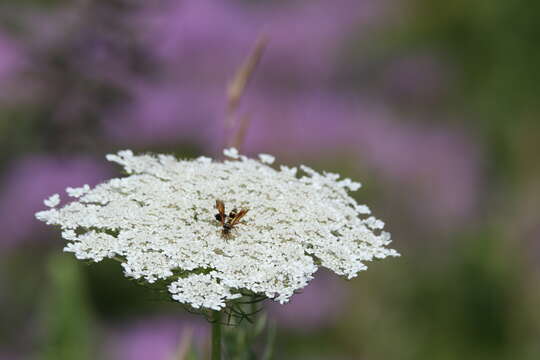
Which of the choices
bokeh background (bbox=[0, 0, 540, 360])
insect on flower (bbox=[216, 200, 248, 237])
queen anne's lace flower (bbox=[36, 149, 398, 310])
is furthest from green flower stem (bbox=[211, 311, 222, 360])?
bokeh background (bbox=[0, 0, 540, 360])

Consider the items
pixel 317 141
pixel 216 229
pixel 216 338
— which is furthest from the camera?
pixel 317 141

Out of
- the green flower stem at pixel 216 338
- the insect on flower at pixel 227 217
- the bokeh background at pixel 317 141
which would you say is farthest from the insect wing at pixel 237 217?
the bokeh background at pixel 317 141

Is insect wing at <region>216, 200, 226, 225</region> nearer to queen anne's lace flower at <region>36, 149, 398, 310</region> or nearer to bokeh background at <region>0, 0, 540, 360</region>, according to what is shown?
queen anne's lace flower at <region>36, 149, 398, 310</region>

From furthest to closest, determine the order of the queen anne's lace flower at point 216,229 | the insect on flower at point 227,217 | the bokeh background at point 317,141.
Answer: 1. the bokeh background at point 317,141
2. the insect on flower at point 227,217
3. the queen anne's lace flower at point 216,229

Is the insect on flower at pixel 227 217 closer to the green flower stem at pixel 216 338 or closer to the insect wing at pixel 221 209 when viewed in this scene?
the insect wing at pixel 221 209

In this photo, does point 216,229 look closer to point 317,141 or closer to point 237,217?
point 237,217

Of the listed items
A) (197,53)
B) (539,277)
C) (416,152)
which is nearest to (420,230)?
(539,277)

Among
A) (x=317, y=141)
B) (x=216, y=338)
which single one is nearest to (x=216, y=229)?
(x=216, y=338)

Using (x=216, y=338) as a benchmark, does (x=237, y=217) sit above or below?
above
